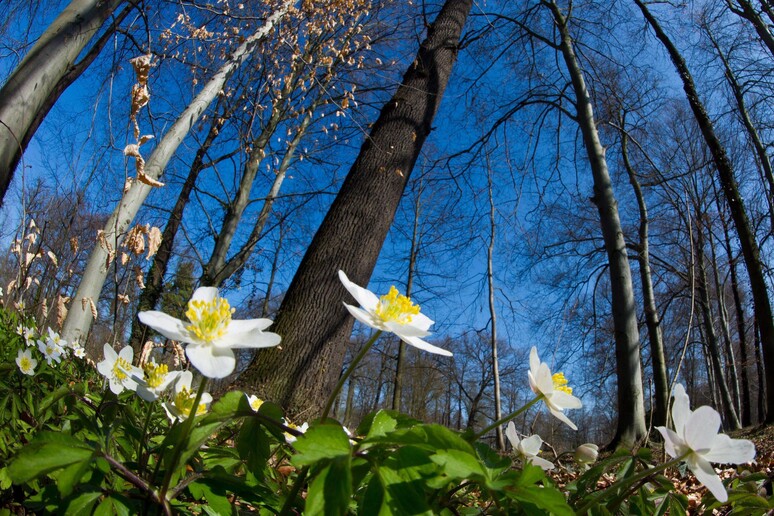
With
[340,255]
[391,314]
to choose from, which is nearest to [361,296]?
[391,314]

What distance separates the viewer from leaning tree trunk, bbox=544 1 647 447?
4930 millimetres

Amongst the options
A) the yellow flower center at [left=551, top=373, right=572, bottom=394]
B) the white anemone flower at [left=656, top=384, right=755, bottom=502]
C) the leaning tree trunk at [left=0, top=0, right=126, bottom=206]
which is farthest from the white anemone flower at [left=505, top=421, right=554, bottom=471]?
the leaning tree trunk at [left=0, top=0, right=126, bottom=206]

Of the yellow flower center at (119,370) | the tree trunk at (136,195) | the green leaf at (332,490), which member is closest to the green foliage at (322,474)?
the green leaf at (332,490)

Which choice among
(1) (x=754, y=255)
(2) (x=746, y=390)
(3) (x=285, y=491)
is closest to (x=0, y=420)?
(3) (x=285, y=491)

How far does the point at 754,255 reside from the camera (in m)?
6.46

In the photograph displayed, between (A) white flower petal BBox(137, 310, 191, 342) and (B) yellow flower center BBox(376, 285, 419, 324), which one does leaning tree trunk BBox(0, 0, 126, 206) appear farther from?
(B) yellow flower center BBox(376, 285, 419, 324)

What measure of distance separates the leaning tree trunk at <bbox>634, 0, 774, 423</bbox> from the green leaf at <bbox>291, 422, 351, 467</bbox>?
737 cm

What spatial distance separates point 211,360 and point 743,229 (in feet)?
26.3

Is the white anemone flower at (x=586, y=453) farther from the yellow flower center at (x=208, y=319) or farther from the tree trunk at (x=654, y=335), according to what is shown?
the tree trunk at (x=654, y=335)

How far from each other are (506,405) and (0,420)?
1888cm

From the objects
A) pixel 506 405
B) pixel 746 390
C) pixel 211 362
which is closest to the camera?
pixel 211 362

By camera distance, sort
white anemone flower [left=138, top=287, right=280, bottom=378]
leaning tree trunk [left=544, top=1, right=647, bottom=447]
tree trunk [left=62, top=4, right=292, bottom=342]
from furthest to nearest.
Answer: leaning tree trunk [left=544, top=1, right=647, bottom=447], tree trunk [left=62, top=4, right=292, bottom=342], white anemone flower [left=138, top=287, right=280, bottom=378]

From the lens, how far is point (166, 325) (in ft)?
1.90

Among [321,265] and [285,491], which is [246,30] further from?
[285,491]
